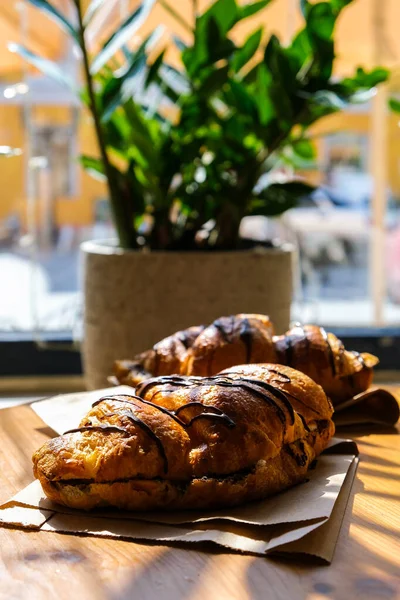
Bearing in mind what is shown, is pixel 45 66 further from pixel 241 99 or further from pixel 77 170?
pixel 77 170

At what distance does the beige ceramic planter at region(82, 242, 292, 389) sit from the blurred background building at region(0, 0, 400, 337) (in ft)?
5.12

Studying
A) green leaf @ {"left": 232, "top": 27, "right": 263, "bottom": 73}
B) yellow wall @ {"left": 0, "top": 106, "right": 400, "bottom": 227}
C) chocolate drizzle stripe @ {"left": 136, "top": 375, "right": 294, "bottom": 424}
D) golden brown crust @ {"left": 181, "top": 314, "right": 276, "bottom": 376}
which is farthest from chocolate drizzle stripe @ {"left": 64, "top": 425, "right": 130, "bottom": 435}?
yellow wall @ {"left": 0, "top": 106, "right": 400, "bottom": 227}

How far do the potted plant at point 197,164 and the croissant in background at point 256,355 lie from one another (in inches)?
15.5

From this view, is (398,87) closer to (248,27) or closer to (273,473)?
(248,27)

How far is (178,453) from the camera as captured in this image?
681 millimetres

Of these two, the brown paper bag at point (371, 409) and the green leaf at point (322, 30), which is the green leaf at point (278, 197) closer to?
the green leaf at point (322, 30)

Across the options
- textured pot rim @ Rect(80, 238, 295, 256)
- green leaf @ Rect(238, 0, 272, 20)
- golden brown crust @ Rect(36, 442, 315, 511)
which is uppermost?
green leaf @ Rect(238, 0, 272, 20)

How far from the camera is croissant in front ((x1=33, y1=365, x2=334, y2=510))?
669 millimetres

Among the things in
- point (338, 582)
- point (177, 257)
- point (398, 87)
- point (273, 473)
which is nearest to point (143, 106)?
point (177, 257)

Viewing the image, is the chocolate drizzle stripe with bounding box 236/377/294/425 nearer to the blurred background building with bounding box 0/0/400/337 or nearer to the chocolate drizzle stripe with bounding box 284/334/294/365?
the chocolate drizzle stripe with bounding box 284/334/294/365

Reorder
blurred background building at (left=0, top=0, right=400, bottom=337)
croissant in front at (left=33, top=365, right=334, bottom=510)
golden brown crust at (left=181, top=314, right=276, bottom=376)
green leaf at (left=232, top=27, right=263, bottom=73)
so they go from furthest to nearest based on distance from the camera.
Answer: blurred background building at (left=0, top=0, right=400, bottom=337) < green leaf at (left=232, top=27, right=263, bottom=73) < golden brown crust at (left=181, top=314, right=276, bottom=376) < croissant in front at (left=33, top=365, right=334, bottom=510)

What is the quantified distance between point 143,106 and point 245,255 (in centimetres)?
52

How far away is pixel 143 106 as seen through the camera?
1.79 metres

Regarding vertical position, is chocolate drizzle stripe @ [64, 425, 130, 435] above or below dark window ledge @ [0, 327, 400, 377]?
above
